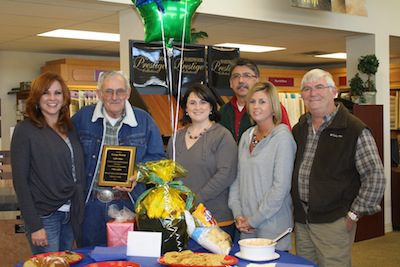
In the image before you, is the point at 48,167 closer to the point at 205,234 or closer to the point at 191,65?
the point at 205,234

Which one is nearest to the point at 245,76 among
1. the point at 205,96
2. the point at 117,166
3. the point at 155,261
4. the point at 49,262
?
the point at 205,96

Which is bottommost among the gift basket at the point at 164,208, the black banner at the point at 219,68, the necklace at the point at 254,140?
the gift basket at the point at 164,208

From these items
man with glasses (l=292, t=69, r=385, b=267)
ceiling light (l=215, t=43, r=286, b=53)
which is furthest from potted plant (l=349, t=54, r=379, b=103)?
man with glasses (l=292, t=69, r=385, b=267)

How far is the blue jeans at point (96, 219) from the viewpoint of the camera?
10.8ft

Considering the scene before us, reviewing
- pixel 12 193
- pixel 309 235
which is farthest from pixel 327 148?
pixel 12 193

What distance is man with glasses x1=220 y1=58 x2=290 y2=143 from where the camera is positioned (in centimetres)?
383

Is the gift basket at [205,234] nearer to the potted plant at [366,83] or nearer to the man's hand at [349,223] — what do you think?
the man's hand at [349,223]

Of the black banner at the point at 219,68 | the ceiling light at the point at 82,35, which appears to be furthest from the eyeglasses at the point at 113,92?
the ceiling light at the point at 82,35

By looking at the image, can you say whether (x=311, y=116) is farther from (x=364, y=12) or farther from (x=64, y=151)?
(x=364, y=12)

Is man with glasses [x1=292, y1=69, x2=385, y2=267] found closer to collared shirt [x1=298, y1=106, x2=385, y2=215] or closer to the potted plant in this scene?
collared shirt [x1=298, y1=106, x2=385, y2=215]

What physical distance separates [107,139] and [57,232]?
58cm

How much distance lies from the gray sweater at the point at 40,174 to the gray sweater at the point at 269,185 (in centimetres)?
91

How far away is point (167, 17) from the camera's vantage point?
11.1ft

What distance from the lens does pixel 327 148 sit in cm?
320
